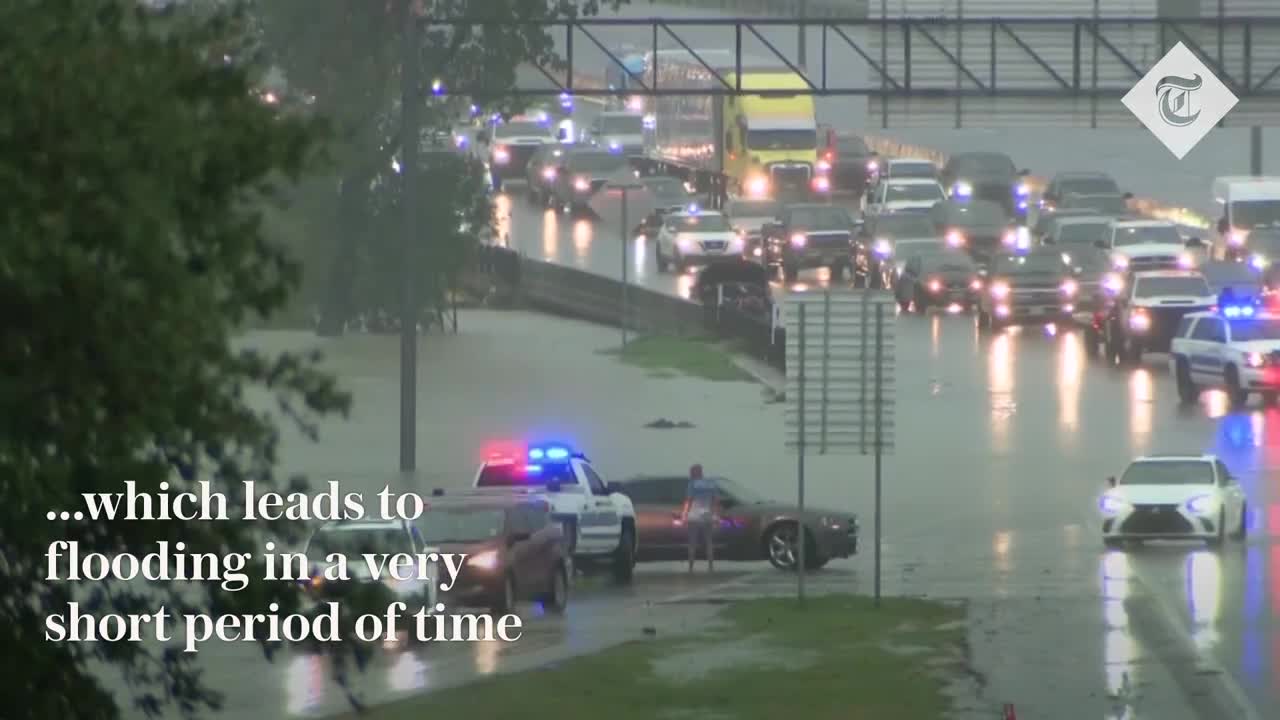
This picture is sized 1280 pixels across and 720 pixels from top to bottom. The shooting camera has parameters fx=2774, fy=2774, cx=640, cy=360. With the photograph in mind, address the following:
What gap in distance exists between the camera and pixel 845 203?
8256 cm

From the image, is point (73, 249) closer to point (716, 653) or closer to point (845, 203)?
point (716, 653)

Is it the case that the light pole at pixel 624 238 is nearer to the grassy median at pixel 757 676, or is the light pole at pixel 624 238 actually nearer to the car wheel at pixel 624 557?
the car wheel at pixel 624 557

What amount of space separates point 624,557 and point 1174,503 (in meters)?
6.98

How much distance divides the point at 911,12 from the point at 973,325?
1991 centimetres

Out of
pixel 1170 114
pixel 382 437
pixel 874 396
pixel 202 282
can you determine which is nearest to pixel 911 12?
pixel 1170 114

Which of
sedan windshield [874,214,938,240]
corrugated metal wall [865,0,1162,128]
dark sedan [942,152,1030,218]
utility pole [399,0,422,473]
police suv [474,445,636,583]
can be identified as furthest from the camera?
dark sedan [942,152,1030,218]

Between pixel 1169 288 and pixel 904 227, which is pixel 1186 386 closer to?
A: pixel 1169 288

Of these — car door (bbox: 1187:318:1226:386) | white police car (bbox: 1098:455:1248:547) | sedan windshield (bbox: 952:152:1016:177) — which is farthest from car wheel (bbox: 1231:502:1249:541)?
sedan windshield (bbox: 952:152:1016:177)

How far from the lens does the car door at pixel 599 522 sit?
31266 millimetres

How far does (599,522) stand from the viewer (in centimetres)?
3147

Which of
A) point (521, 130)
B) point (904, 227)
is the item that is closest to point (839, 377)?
point (904, 227)

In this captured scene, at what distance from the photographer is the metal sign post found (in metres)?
27.6

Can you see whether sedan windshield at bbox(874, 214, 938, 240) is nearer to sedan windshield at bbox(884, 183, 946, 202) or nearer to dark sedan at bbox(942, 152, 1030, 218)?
sedan windshield at bbox(884, 183, 946, 202)

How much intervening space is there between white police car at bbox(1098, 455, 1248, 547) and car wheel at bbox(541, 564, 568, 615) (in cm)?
850
